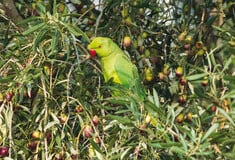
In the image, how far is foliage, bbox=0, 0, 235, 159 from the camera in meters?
1.76

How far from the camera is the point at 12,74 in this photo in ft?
6.64

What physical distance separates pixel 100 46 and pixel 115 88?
0.56 metres

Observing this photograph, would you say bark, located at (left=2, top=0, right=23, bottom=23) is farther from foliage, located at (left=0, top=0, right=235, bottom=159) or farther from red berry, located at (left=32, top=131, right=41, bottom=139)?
red berry, located at (left=32, top=131, right=41, bottom=139)

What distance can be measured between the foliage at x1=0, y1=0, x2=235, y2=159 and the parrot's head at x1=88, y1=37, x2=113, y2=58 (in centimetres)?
5

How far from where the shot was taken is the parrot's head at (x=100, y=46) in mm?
2363

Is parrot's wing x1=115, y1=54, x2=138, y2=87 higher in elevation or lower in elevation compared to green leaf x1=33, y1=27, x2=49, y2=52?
lower

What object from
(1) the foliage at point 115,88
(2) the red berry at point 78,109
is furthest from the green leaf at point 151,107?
(2) the red berry at point 78,109

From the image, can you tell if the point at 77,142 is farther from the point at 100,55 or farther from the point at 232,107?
the point at 100,55

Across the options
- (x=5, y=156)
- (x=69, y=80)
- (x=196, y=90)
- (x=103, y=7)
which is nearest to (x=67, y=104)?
(x=69, y=80)

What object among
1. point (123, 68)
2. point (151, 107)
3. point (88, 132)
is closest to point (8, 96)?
point (88, 132)

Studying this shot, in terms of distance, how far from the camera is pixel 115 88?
6.17 feet

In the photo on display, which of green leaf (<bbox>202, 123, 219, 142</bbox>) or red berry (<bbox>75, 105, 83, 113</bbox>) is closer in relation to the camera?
green leaf (<bbox>202, 123, 219, 142</bbox>)

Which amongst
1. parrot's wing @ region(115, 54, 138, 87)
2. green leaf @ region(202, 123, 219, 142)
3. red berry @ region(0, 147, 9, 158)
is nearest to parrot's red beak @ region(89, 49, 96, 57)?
parrot's wing @ region(115, 54, 138, 87)

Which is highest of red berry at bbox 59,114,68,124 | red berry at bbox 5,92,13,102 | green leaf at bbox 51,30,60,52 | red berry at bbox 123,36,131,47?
green leaf at bbox 51,30,60,52
